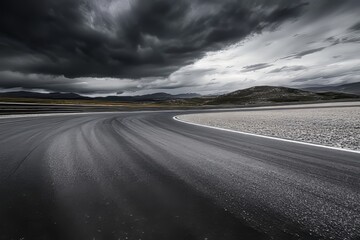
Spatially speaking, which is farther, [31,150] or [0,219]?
[31,150]

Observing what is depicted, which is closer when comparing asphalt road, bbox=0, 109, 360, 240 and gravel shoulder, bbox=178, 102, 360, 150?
asphalt road, bbox=0, 109, 360, 240

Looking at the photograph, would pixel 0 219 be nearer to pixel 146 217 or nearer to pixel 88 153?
pixel 146 217

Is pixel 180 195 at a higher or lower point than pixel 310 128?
higher

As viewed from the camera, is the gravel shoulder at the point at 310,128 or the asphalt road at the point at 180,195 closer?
the asphalt road at the point at 180,195

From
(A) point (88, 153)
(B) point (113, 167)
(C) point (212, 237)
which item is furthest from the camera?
(A) point (88, 153)

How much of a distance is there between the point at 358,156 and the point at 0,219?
635cm

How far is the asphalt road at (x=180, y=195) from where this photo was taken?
202 centimetres

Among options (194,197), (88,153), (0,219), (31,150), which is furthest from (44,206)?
(31,150)

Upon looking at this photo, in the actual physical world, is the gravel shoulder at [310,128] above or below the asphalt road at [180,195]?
below

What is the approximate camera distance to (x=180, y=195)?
2.77 metres

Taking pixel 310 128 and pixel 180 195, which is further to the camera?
pixel 310 128

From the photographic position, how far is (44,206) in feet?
8.18

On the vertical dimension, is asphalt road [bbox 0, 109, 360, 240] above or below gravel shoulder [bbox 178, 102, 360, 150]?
above

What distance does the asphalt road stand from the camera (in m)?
2.02
